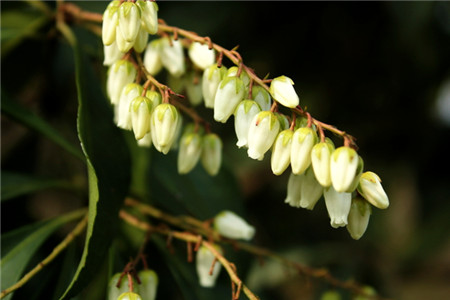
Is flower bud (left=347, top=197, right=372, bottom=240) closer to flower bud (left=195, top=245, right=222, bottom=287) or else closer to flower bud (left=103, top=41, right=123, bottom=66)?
flower bud (left=195, top=245, right=222, bottom=287)

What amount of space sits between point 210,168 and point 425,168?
2.15 metres

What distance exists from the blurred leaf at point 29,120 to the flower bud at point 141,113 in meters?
0.36

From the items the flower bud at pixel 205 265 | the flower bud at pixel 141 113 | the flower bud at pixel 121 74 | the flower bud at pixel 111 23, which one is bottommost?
the flower bud at pixel 205 265

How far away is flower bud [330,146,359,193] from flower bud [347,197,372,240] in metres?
0.13

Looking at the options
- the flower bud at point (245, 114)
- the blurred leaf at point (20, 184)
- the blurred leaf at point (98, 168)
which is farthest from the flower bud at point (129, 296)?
the blurred leaf at point (20, 184)

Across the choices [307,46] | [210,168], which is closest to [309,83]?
[307,46]

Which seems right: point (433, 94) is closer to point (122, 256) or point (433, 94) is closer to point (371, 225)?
point (371, 225)

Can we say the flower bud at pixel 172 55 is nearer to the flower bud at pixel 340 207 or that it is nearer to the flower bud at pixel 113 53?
the flower bud at pixel 113 53

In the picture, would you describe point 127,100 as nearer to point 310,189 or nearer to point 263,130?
point 263,130

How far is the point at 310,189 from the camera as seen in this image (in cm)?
120

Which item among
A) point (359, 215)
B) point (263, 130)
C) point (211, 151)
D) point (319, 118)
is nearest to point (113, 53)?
point (211, 151)

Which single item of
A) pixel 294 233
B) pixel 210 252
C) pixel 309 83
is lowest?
pixel 210 252

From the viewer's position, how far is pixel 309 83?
295 centimetres

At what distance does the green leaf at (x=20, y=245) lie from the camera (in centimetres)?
133
